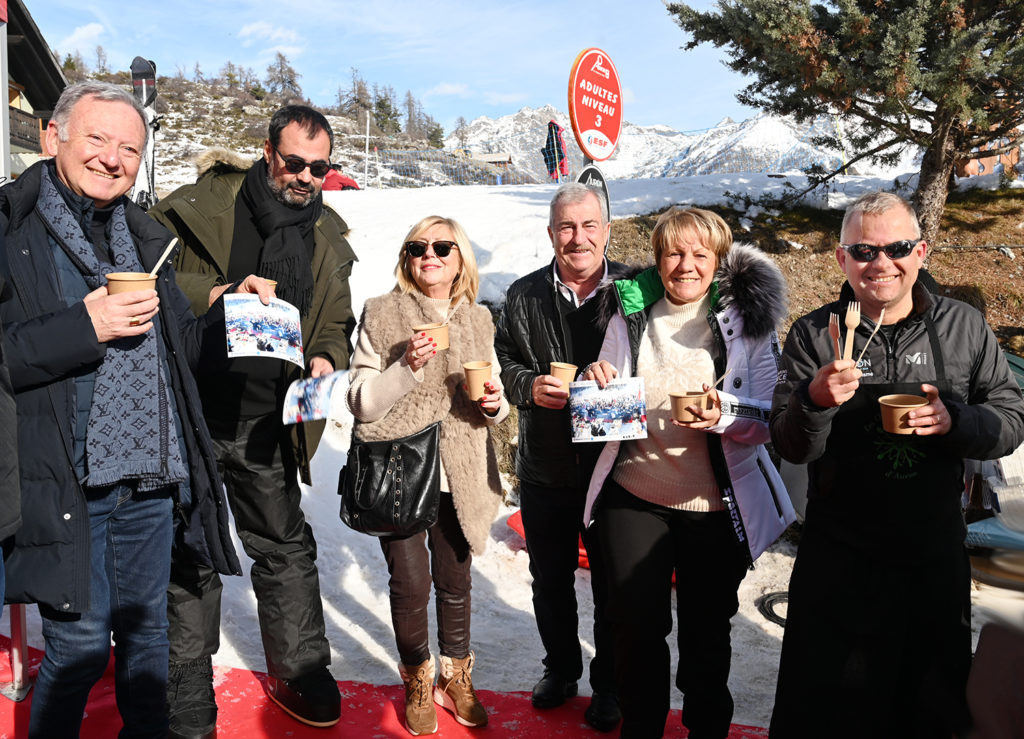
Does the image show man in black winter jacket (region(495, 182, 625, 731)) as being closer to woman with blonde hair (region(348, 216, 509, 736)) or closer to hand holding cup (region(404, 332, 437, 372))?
woman with blonde hair (region(348, 216, 509, 736))

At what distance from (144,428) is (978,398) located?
9.12 ft

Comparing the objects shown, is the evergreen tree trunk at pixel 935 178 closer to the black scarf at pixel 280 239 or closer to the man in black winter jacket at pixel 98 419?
the black scarf at pixel 280 239

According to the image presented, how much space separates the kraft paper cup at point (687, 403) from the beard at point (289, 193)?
71.5 inches

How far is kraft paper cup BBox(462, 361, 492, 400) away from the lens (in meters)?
2.84

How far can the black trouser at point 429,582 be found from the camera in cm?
317

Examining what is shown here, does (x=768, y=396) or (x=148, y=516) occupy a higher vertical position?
(x=768, y=396)

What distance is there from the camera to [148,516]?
254 centimetres

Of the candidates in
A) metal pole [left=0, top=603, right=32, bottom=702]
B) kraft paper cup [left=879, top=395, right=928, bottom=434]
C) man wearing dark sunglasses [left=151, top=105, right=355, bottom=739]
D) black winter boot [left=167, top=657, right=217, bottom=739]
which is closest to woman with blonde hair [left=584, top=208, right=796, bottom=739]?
kraft paper cup [left=879, top=395, right=928, bottom=434]

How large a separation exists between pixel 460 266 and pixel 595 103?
3867 millimetres

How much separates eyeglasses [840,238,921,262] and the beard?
7.27 feet

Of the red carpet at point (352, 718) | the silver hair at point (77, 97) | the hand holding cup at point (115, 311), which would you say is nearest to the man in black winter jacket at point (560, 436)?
the red carpet at point (352, 718)

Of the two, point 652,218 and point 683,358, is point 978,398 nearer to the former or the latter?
point 683,358

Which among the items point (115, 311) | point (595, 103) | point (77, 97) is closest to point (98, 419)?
point (115, 311)

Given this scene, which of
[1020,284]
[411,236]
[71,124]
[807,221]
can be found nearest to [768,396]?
[411,236]
